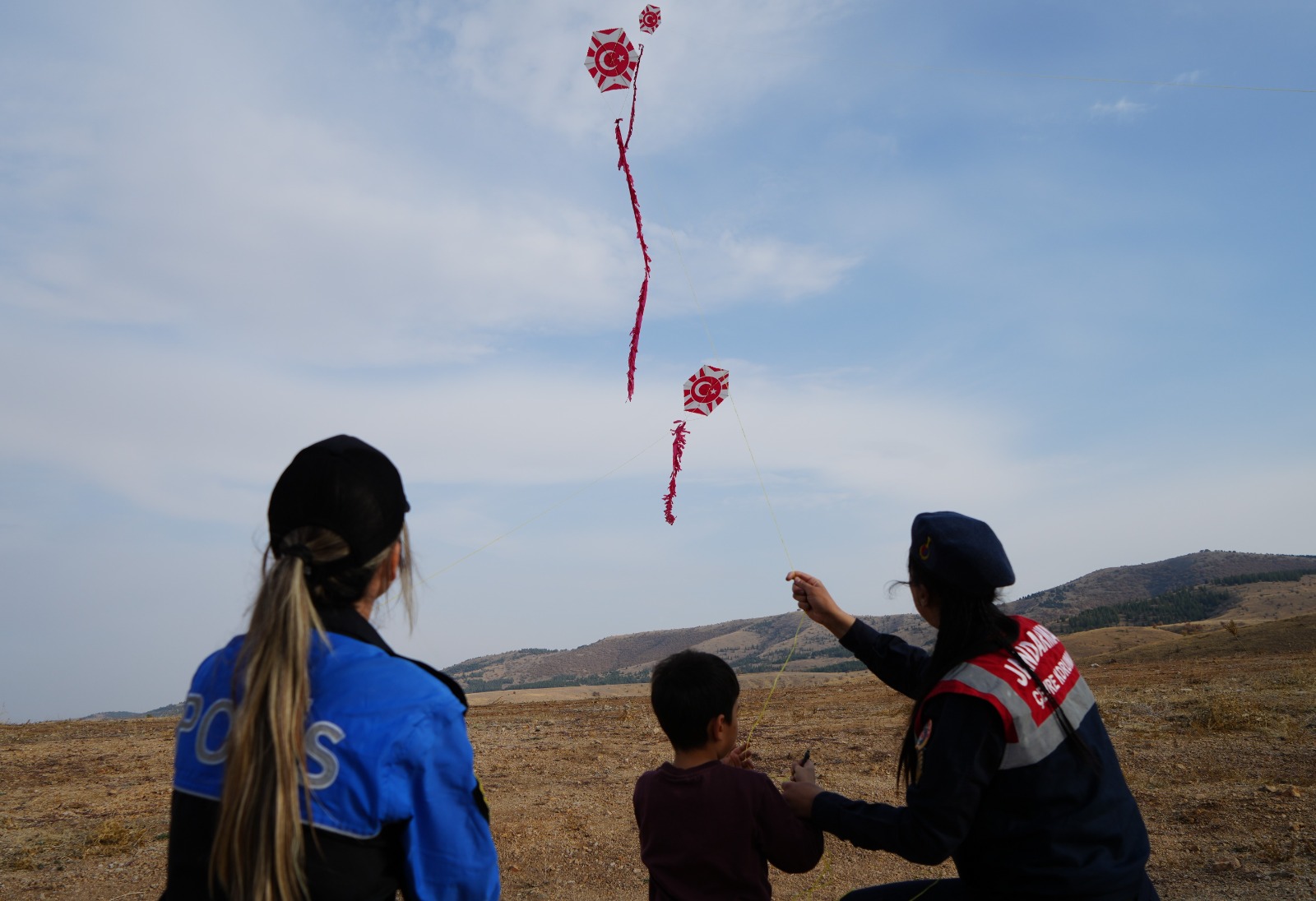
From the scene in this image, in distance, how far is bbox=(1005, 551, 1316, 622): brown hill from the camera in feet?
216

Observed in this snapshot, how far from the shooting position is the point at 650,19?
6684mm

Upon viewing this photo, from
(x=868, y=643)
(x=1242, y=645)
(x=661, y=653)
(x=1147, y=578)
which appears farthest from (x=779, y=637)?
(x=868, y=643)

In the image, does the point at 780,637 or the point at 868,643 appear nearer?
the point at 868,643

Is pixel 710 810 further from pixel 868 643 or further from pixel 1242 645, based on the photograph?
pixel 1242 645

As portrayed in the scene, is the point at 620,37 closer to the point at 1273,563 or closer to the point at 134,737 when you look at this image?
the point at 134,737

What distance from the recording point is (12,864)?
6.07m

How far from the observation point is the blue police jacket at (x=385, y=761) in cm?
146

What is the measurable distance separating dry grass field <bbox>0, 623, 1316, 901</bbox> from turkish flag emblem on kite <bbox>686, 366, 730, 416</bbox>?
322 centimetres

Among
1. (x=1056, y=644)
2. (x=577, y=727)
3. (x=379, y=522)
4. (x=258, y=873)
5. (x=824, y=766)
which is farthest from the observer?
(x=577, y=727)

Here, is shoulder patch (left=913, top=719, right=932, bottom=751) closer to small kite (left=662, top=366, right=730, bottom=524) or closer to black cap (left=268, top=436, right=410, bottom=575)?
black cap (left=268, top=436, right=410, bottom=575)

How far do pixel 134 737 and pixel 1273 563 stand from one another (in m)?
78.5

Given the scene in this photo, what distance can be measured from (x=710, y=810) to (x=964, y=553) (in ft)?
3.17

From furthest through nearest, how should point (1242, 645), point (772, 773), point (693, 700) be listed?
point (1242, 645), point (772, 773), point (693, 700)

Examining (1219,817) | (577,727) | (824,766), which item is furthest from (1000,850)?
(577,727)
